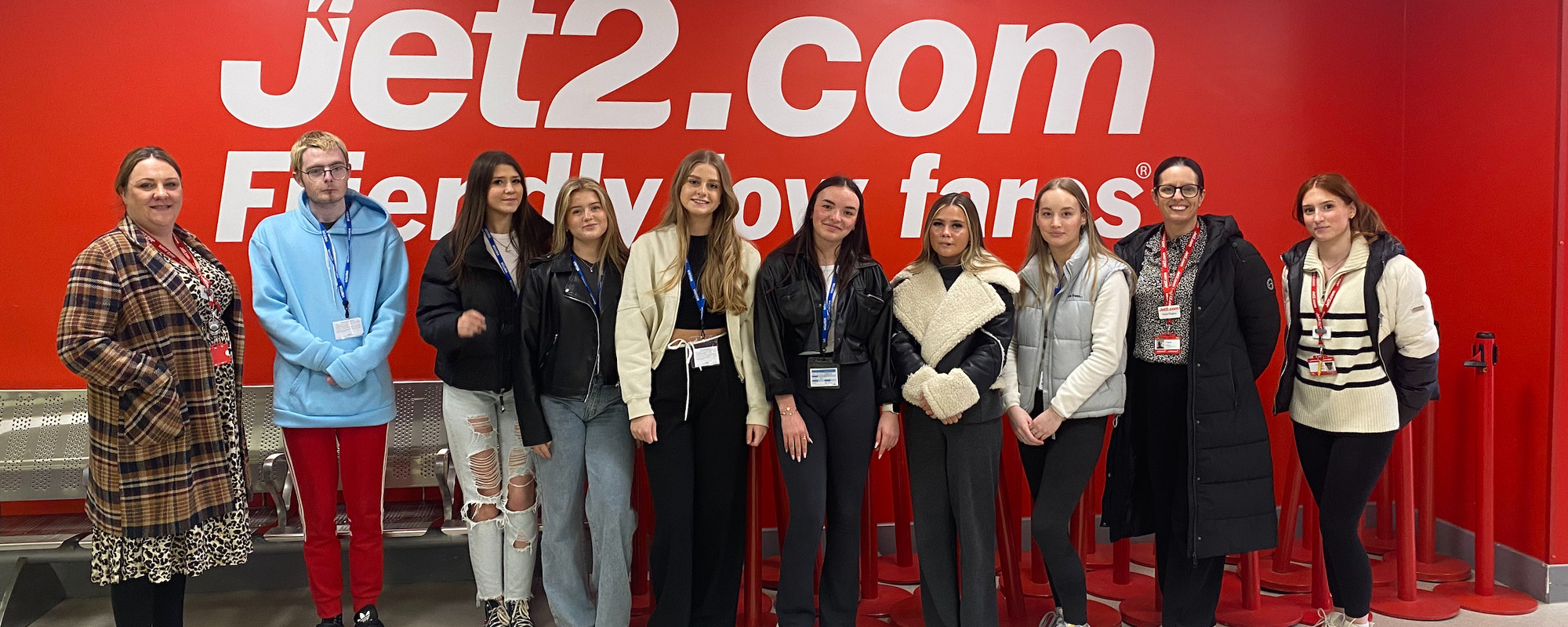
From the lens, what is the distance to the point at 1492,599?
371cm

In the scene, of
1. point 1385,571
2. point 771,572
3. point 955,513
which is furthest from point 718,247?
point 1385,571

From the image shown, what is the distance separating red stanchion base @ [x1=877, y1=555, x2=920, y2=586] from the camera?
3.96 metres

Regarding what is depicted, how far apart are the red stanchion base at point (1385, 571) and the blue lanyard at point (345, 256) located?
4158mm

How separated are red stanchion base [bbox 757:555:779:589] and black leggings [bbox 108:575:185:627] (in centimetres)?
206

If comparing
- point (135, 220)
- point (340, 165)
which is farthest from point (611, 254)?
point (135, 220)

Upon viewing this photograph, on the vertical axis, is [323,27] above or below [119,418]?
above

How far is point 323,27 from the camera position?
394 centimetres

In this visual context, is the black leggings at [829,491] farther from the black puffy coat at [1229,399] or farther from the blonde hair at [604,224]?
the black puffy coat at [1229,399]

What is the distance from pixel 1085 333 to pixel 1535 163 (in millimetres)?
2280

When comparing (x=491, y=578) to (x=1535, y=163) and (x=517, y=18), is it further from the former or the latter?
(x=1535, y=163)

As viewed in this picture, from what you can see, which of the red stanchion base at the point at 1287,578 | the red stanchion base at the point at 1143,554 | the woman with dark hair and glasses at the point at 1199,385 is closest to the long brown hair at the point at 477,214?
the woman with dark hair and glasses at the point at 1199,385

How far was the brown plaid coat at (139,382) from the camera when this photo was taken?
2.71m

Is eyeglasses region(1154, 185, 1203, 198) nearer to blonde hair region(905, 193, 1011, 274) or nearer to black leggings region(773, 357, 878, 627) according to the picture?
blonde hair region(905, 193, 1011, 274)

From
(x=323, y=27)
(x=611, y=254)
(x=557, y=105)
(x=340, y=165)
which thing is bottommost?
(x=611, y=254)
